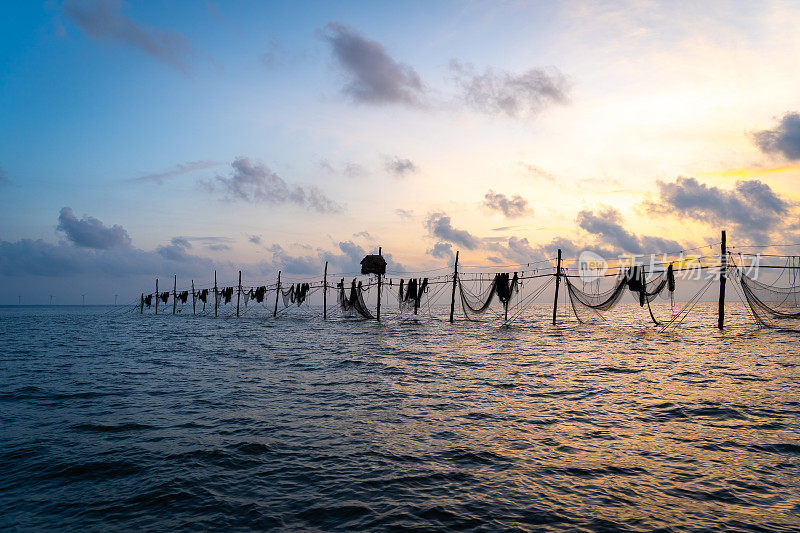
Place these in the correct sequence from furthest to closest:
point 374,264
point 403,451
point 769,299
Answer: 1. point 374,264
2. point 769,299
3. point 403,451

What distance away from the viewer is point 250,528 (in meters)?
5.44

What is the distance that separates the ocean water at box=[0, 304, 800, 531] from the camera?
582 centimetres

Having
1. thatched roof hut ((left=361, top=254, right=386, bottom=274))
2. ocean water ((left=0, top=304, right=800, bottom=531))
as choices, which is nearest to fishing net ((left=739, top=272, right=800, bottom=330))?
ocean water ((left=0, top=304, right=800, bottom=531))

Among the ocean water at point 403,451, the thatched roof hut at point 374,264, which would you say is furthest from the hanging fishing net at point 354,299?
the ocean water at point 403,451

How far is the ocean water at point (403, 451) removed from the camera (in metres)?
5.82

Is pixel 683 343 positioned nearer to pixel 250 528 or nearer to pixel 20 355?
pixel 250 528

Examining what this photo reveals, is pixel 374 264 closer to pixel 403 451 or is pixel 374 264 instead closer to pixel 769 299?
pixel 769 299

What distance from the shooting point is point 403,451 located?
26.8 feet

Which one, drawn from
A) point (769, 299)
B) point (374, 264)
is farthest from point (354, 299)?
point (769, 299)

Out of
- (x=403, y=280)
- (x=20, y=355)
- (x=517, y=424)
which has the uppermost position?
(x=403, y=280)

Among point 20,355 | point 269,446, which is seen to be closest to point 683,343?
point 269,446

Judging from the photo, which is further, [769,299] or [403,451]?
[769,299]

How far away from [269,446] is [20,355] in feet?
82.1

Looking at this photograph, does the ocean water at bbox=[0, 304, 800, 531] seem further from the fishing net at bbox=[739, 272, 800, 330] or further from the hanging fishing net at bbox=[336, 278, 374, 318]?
the hanging fishing net at bbox=[336, 278, 374, 318]
